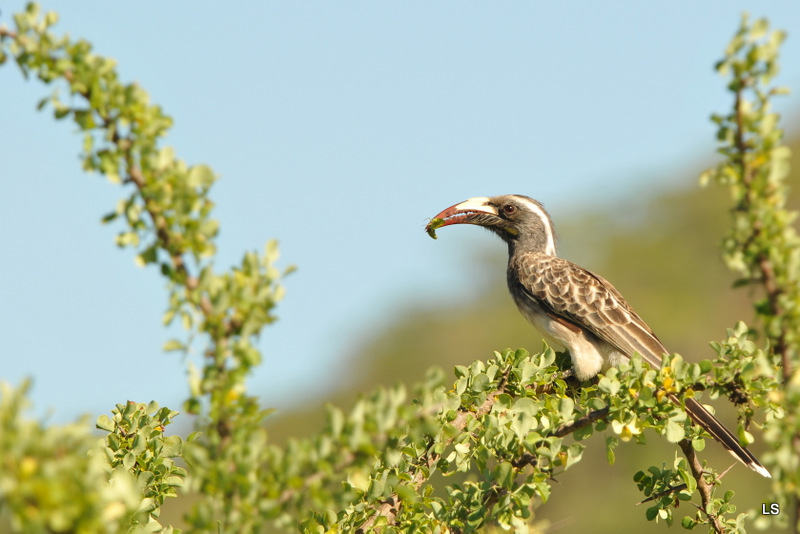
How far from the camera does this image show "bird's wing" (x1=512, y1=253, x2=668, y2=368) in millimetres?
6594

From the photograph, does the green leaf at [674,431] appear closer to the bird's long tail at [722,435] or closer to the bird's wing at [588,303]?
the bird's long tail at [722,435]

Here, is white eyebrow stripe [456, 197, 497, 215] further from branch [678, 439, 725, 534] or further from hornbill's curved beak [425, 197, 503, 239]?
branch [678, 439, 725, 534]

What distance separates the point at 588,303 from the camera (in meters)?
6.88

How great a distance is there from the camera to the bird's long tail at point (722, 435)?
529 centimetres

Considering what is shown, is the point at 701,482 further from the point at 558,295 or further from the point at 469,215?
the point at 469,215

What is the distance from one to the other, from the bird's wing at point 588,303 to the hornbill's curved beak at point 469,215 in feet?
2.18

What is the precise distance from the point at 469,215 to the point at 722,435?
10.7 feet

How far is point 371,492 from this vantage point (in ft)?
11.9

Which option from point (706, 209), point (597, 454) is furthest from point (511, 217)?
point (706, 209)

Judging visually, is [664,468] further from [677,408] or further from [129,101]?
[129,101]

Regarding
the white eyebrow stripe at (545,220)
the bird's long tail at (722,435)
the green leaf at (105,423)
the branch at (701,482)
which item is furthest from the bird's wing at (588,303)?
the green leaf at (105,423)

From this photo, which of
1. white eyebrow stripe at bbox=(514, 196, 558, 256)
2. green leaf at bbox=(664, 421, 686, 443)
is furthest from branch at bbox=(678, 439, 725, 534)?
white eyebrow stripe at bbox=(514, 196, 558, 256)

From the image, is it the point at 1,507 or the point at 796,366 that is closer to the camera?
the point at 1,507

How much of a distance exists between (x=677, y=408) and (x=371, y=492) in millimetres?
1214
